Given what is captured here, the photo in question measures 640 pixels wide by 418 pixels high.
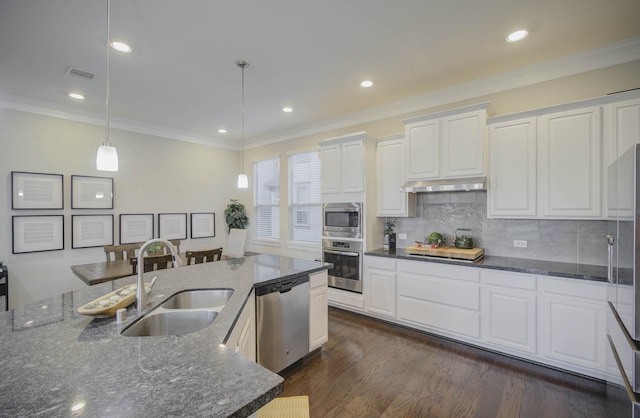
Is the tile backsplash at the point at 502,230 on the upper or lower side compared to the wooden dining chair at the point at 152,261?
upper

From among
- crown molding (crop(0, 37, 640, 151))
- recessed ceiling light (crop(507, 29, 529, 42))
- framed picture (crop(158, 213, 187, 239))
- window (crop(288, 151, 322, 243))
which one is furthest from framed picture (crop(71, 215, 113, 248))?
recessed ceiling light (crop(507, 29, 529, 42))

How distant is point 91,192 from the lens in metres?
4.23

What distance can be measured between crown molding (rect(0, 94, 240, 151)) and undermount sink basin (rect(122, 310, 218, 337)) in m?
4.08

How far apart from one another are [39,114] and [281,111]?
10.6 ft

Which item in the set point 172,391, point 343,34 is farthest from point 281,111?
point 172,391

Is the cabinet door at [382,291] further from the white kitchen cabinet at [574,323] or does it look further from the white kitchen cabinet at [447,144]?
the white kitchen cabinet at [574,323]

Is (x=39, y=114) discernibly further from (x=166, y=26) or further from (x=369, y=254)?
(x=369, y=254)

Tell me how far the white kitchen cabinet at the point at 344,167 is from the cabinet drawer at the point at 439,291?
1226 mm

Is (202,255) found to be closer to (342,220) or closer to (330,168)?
(342,220)

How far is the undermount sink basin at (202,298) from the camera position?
6.33ft

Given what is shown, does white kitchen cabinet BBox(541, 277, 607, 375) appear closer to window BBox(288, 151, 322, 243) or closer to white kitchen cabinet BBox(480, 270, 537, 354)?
white kitchen cabinet BBox(480, 270, 537, 354)

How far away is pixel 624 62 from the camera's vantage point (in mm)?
2615

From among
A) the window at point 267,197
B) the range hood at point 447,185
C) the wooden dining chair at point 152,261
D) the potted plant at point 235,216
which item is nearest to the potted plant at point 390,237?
the range hood at point 447,185

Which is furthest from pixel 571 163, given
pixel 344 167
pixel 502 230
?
pixel 344 167
